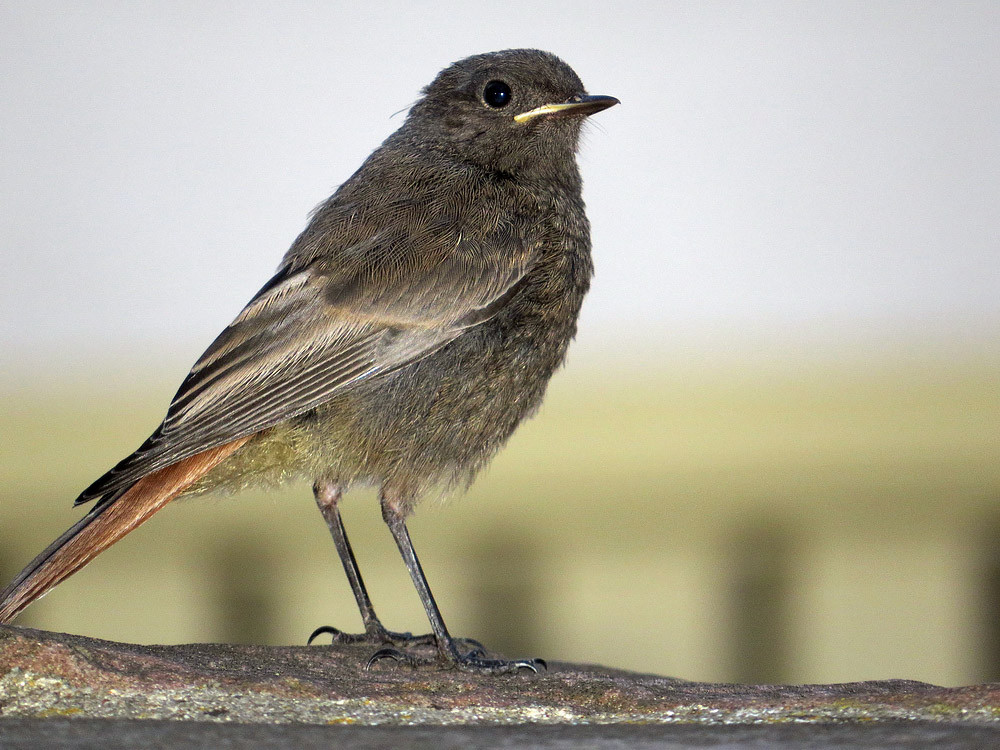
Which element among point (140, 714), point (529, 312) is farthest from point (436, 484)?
point (140, 714)

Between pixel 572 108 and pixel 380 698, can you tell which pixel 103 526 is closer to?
pixel 380 698

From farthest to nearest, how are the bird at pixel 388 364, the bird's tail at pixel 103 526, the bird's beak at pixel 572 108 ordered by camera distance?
the bird's beak at pixel 572 108, the bird at pixel 388 364, the bird's tail at pixel 103 526

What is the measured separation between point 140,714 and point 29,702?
0.19 meters

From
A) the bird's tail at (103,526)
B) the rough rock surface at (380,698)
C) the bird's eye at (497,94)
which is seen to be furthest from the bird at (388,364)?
the rough rock surface at (380,698)

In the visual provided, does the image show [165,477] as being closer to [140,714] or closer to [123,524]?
[123,524]

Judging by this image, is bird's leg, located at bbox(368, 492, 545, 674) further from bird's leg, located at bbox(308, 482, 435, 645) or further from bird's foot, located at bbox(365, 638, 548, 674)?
bird's leg, located at bbox(308, 482, 435, 645)

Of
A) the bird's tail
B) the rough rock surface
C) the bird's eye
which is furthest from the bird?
the rough rock surface

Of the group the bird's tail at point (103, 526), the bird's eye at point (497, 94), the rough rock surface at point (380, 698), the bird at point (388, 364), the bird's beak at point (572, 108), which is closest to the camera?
the rough rock surface at point (380, 698)

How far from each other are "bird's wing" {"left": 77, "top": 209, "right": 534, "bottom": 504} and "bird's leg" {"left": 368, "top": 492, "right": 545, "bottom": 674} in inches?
18.3

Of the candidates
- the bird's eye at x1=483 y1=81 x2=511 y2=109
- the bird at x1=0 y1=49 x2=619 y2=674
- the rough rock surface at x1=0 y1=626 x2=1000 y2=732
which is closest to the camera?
the rough rock surface at x1=0 y1=626 x2=1000 y2=732

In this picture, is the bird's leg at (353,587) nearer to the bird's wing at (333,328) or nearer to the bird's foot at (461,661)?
the bird's foot at (461,661)

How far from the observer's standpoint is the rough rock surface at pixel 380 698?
1.81 m

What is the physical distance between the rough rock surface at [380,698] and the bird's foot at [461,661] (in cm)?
64

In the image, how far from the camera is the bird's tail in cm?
264
